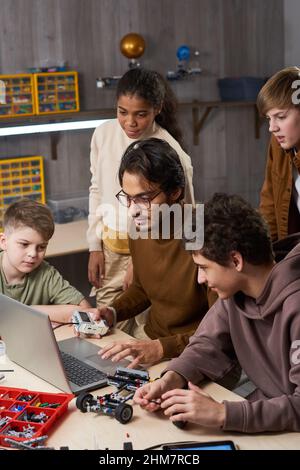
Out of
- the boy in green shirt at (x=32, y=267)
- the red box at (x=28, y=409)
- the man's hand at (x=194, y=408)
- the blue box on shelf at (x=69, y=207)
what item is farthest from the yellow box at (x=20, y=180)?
the man's hand at (x=194, y=408)

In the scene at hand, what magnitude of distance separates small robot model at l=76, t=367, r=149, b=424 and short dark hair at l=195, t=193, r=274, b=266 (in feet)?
1.13

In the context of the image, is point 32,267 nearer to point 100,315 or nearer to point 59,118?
point 100,315

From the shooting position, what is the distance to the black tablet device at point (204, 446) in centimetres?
133

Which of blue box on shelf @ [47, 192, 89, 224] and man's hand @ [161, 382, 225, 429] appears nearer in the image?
man's hand @ [161, 382, 225, 429]

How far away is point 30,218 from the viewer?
214 centimetres

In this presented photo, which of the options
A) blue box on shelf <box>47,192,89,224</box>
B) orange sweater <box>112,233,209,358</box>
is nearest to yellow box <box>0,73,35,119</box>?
blue box on shelf <box>47,192,89,224</box>

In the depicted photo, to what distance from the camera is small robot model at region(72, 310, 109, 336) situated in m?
1.94

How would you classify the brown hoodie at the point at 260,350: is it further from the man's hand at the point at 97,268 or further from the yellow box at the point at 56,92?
the yellow box at the point at 56,92

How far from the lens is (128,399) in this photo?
153cm

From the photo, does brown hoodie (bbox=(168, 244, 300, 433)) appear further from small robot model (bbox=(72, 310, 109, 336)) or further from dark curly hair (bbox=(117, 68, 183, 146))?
dark curly hair (bbox=(117, 68, 183, 146))

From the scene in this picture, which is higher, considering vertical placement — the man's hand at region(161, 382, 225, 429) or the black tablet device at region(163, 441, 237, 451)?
the man's hand at region(161, 382, 225, 429)

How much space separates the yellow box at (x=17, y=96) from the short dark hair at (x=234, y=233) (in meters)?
2.02

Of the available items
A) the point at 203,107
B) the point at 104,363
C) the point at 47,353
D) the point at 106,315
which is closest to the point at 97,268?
the point at 106,315

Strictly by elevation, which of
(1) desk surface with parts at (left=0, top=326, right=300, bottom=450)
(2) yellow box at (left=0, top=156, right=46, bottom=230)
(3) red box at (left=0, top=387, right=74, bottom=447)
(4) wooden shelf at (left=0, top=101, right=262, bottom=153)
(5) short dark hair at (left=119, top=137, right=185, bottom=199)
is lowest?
(1) desk surface with parts at (left=0, top=326, right=300, bottom=450)
